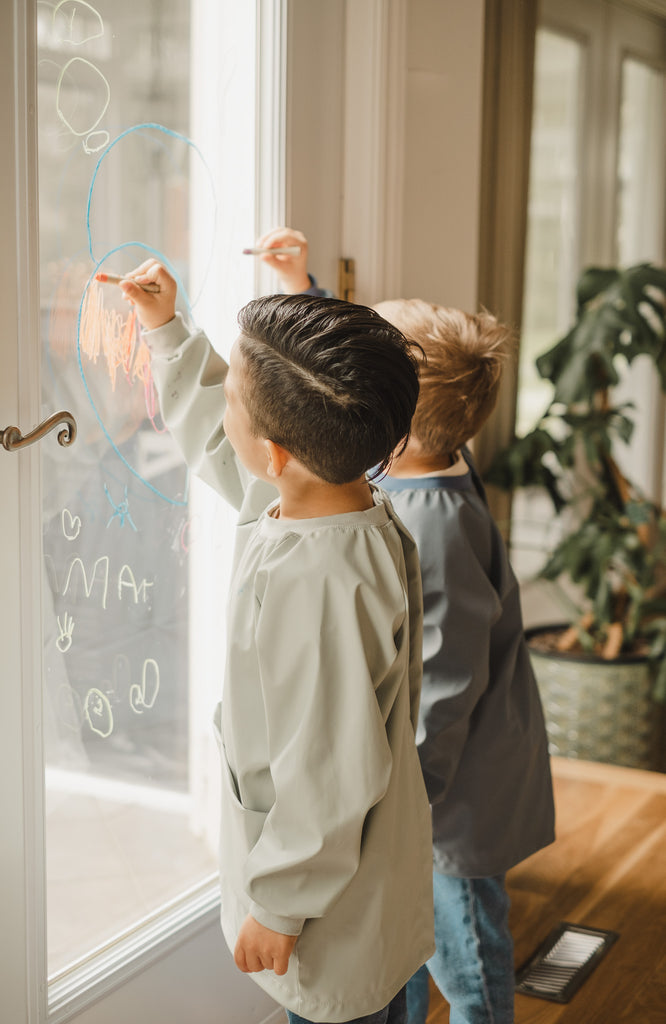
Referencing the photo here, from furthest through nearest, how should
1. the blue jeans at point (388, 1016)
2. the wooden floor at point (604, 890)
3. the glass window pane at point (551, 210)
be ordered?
the glass window pane at point (551, 210), the wooden floor at point (604, 890), the blue jeans at point (388, 1016)

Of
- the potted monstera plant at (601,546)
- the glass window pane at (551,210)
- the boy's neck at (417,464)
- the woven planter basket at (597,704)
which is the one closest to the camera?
the boy's neck at (417,464)

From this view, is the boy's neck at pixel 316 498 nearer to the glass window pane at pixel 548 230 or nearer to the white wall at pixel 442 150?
the white wall at pixel 442 150

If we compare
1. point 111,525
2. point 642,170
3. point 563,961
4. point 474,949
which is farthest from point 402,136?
point 642,170

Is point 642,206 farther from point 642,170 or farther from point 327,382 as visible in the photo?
point 327,382

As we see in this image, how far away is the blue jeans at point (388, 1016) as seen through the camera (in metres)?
1.13

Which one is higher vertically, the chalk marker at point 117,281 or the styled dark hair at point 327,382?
the chalk marker at point 117,281

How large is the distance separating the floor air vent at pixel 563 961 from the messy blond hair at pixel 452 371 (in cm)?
109

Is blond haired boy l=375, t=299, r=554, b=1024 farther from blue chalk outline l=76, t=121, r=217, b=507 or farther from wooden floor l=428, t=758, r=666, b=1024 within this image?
wooden floor l=428, t=758, r=666, b=1024

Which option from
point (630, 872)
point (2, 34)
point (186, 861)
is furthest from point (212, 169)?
point (630, 872)

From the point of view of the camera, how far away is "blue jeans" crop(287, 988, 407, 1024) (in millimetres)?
1128

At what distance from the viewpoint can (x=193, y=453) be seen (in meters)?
1.35

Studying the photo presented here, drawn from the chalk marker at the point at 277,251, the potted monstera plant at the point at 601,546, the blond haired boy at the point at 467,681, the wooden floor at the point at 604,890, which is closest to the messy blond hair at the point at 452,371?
the blond haired boy at the point at 467,681

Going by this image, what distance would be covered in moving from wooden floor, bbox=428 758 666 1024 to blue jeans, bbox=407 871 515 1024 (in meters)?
0.39

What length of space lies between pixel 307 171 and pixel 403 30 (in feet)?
1.15
